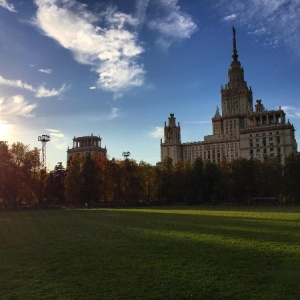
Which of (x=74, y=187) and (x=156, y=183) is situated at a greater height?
(x=156, y=183)

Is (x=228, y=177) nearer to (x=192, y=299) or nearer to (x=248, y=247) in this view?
(x=248, y=247)

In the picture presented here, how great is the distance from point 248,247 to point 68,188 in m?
79.2

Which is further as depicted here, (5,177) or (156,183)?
(156,183)

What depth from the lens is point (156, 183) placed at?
363ft

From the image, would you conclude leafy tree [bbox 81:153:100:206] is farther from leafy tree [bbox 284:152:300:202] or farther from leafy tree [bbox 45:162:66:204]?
leafy tree [bbox 284:152:300:202]

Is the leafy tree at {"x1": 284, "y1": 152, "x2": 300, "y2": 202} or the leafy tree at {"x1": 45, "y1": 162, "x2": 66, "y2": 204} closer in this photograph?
the leafy tree at {"x1": 284, "y1": 152, "x2": 300, "y2": 202}

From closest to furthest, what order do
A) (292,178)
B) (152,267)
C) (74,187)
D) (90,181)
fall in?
(152,267) < (74,187) < (292,178) < (90,181)

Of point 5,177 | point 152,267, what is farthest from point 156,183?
point 152,267

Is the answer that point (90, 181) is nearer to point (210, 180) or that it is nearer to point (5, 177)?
point (5, 177)

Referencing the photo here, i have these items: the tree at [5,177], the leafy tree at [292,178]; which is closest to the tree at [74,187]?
the tree at [5,177]

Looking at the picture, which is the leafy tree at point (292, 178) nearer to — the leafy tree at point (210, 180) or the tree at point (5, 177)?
the leafy tree at point (210, 180)

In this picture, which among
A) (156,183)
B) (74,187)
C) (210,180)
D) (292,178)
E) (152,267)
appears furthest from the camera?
(156,183)

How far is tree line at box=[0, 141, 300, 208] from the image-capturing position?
95625mm

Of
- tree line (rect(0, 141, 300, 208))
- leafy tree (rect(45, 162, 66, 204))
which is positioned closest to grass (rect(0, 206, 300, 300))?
tree line (rect(0, 141, 300, 208))
